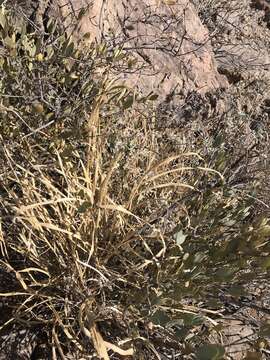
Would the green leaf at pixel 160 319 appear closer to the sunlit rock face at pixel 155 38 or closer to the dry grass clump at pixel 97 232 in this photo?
the dry grass clump at pixel 97 232

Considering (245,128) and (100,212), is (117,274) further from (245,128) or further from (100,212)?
(245,128)

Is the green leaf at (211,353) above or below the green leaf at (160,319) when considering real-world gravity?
above

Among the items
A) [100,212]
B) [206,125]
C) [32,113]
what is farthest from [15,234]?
[206,125]

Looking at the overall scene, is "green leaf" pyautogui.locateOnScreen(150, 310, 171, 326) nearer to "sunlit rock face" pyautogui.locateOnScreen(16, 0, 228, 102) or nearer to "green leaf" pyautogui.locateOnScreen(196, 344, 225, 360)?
"green leaf" pyautogui.locateOnScreen(196, 344, 225, 360)

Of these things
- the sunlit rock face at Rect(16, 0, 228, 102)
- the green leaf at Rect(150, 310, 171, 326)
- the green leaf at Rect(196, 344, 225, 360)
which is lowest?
the green leaf at Rect(150, 310, 171, 326)

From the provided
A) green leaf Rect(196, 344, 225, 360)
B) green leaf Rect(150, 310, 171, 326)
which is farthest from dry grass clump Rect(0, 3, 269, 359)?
green leaf Rect(196, 344, 225, 360)

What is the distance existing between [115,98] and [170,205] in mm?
461

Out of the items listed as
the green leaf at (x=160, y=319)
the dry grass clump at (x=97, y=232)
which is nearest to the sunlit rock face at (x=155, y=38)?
the dry grass clump at (x=97, y=232)

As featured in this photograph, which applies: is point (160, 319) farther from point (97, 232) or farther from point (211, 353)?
point (97, 232)

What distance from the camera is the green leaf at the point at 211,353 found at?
119cm

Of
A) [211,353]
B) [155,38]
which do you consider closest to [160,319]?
[211,353]

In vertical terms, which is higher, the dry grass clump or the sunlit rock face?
the sunlit rock face

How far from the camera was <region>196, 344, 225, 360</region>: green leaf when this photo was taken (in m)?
1.19

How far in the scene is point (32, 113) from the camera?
1804mm
